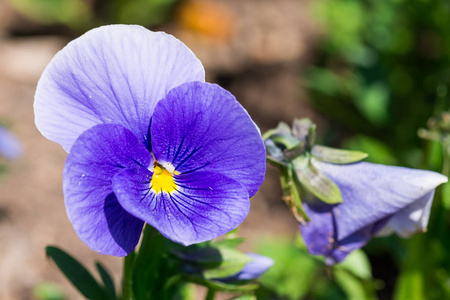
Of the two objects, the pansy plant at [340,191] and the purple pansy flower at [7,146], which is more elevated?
the pansy plant at [340,191]

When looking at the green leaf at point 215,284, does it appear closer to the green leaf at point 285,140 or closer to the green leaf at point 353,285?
the green leaf at point 285,140

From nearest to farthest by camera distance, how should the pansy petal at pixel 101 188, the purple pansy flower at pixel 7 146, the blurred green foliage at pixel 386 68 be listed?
the pansy petal at pixel 101 188
the purple pansy flower at pixel 7 146
the blurred green foliage at pixel 386 68

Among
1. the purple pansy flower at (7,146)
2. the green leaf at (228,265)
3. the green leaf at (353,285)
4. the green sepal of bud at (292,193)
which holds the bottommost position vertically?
the green leaf at (353,285)

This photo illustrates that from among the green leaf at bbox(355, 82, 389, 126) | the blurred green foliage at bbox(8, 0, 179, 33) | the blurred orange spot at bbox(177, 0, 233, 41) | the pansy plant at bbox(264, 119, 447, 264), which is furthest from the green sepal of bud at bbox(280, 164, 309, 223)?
the blurred green foliage at bbox(8, 0, 179, 33)

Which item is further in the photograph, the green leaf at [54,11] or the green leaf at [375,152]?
the green leaf at [54,11]

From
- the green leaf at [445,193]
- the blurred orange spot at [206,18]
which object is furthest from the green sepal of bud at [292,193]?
the blurred orange spot at [206,18]

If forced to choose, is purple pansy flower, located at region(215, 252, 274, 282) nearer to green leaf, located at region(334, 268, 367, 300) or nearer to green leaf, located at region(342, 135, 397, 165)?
green leaf, located at region(334, 268, 367, 300)

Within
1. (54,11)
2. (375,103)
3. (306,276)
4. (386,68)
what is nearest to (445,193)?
(306,276)

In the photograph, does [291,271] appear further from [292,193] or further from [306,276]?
[292,193]
